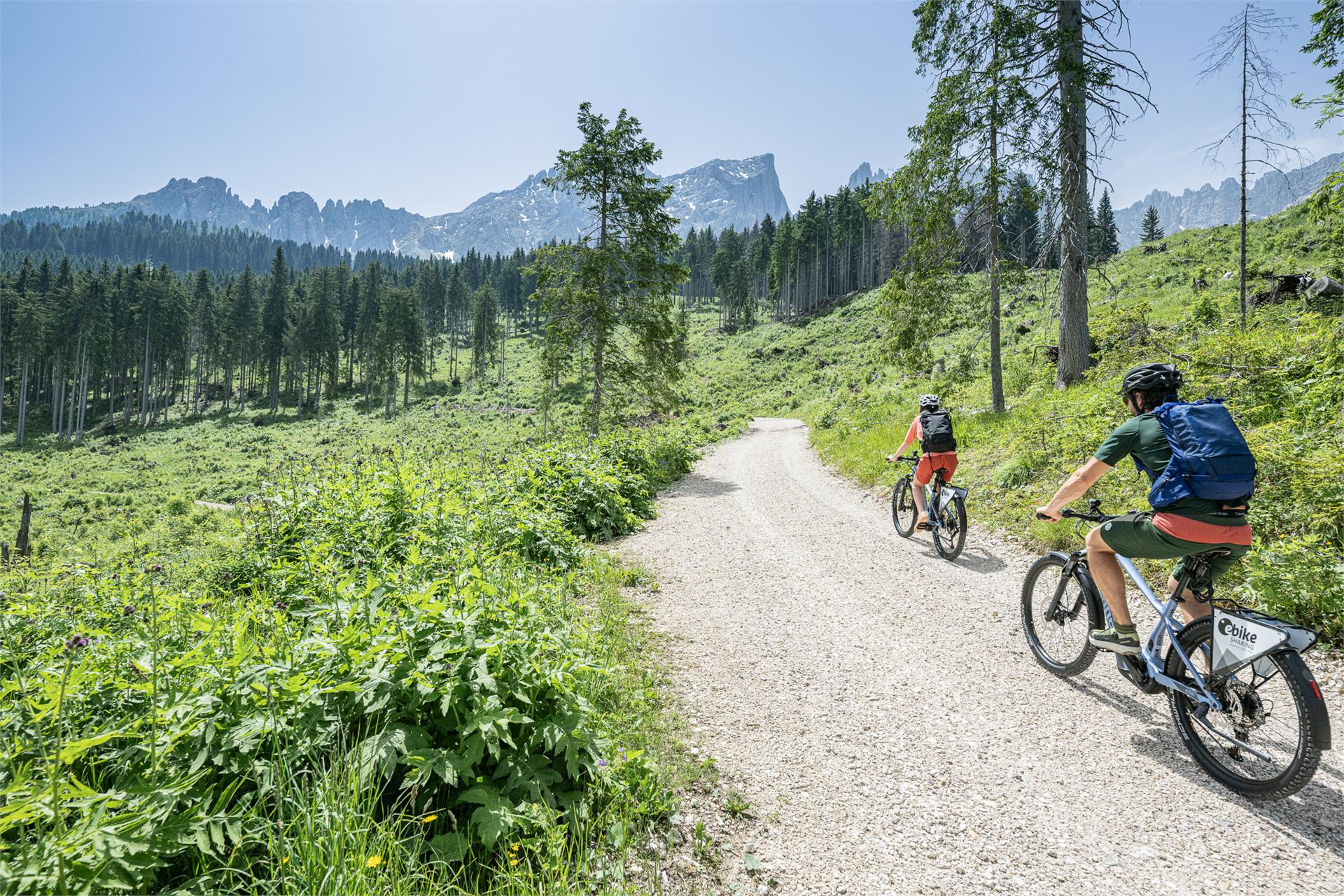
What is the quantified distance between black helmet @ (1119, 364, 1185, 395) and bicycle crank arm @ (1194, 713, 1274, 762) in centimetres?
217

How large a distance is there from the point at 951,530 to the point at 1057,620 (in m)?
3.20

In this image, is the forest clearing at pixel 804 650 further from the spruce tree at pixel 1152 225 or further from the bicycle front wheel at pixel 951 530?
the spruce tree at pixel 1152 225

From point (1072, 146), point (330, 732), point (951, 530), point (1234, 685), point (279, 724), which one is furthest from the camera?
point (1072, 146)

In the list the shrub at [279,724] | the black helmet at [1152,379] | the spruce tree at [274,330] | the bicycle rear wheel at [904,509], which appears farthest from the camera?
the spruce tree at [274,330]

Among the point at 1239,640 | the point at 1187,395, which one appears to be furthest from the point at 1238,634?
the point at 1187,395

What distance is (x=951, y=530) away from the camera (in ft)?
26.3

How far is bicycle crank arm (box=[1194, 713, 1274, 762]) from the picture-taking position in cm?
324

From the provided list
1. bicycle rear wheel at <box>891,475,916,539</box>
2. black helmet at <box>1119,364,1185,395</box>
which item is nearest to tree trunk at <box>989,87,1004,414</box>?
bicycle rear wheel at <box>891,475,916,539</box>

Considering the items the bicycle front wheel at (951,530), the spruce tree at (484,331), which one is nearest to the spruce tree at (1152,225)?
the spruce tree at (484,331)

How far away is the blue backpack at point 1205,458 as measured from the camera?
11.6ft

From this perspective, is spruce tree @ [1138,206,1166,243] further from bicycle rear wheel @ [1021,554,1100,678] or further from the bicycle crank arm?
the bicycle crank arm

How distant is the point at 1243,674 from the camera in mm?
3443

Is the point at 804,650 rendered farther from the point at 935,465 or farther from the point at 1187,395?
the point at 1187,395

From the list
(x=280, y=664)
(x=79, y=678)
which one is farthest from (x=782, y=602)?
(x=79, y=678)
